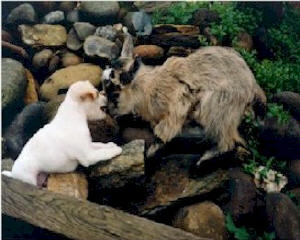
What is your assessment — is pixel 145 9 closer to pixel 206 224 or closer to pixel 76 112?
pixel 76 112

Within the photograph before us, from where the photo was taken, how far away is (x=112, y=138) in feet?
17.4

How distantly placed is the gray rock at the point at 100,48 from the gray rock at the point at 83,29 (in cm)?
24

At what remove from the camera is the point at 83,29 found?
6480 millimetres

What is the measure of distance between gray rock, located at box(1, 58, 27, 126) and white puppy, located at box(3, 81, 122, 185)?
3.70 feet

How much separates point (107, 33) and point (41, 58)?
2.62 ft

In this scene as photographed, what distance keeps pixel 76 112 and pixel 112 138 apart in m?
0.73

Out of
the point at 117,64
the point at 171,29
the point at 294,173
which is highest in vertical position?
the point at 117,64

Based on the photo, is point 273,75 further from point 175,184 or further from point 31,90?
point 31,90

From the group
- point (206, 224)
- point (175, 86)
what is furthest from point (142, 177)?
point (175, 86)

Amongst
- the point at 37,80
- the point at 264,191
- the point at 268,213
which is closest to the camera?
the point at 268,213

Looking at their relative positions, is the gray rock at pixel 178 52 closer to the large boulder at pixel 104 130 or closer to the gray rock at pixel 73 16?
the large boulder at pixel 104 130

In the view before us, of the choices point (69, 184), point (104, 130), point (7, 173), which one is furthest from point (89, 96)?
point (7, 173)

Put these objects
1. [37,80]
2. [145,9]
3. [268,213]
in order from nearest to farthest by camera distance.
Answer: [268,213] → [37,80] → [145,9]

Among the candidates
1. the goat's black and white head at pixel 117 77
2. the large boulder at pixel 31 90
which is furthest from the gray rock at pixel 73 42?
the goat's black and white head at pixel 117 77
